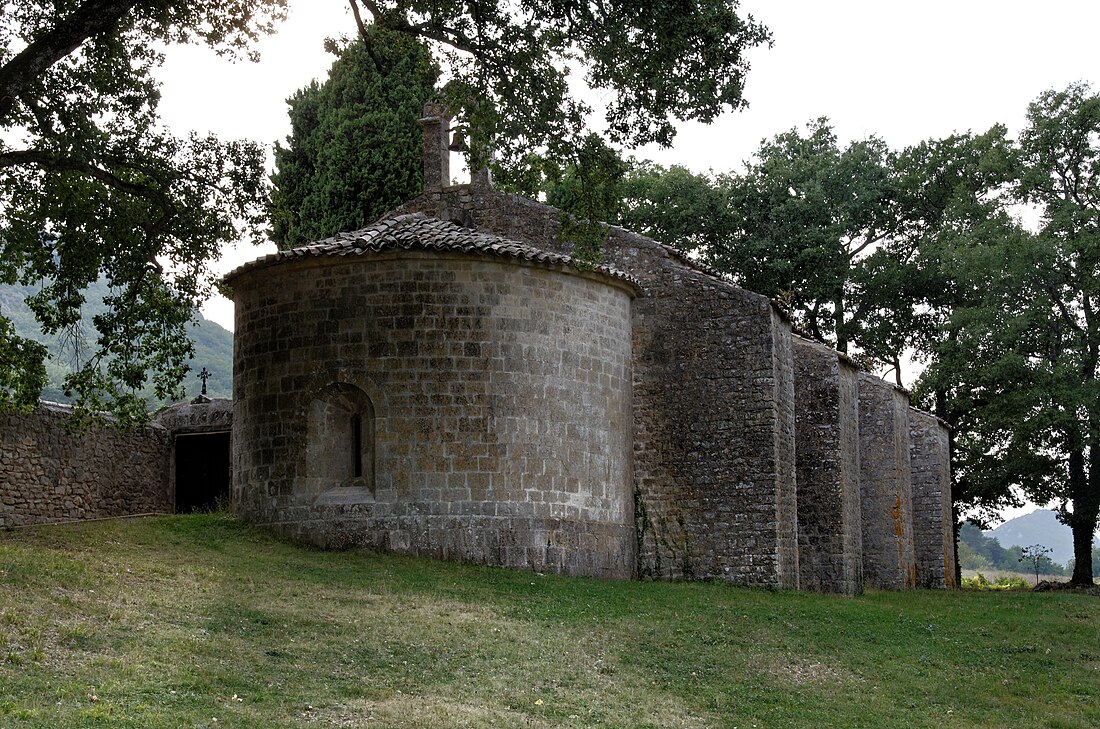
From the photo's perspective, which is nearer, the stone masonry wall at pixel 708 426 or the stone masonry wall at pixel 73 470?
the stone masonry wall at pixel 73 470

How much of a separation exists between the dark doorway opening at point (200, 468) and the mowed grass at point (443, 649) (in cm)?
484

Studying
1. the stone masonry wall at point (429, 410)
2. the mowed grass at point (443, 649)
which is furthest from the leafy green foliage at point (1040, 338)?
the stone masonry wall at point (429, 410)

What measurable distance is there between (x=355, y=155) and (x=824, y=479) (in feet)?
54.3

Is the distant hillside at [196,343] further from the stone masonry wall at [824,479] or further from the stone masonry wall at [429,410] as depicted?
the stone masonry wall at [824,479]

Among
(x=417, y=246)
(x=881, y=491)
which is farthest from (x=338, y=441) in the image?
(x=881, y=491)

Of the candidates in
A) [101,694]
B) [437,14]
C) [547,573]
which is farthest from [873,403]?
[101,694]

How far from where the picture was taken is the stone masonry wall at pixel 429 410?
20344 mm

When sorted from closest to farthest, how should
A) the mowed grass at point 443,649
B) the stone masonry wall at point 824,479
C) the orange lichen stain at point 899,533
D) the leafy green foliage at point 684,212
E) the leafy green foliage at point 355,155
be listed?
the mowed grass at point 443,649
the stone masonry wall at point 824,479
the orange lichen stain at point 899,533
the leafy green foliage at point 355,155
the leafy green foliage at point 684,212

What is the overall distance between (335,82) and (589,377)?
17.5 m

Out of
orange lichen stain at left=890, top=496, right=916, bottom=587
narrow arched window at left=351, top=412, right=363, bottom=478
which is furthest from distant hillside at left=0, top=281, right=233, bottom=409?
narrow arched window at left=351, top=412, right=363, bottom=478

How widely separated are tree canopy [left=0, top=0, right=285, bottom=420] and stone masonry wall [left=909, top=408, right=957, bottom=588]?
2173cm

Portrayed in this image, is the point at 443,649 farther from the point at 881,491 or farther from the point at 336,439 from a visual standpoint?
the point at 881,491

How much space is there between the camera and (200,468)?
26.1 metres

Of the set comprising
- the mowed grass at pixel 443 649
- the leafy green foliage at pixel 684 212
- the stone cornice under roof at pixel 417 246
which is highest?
the leafy green foliage at pixel 684 212
